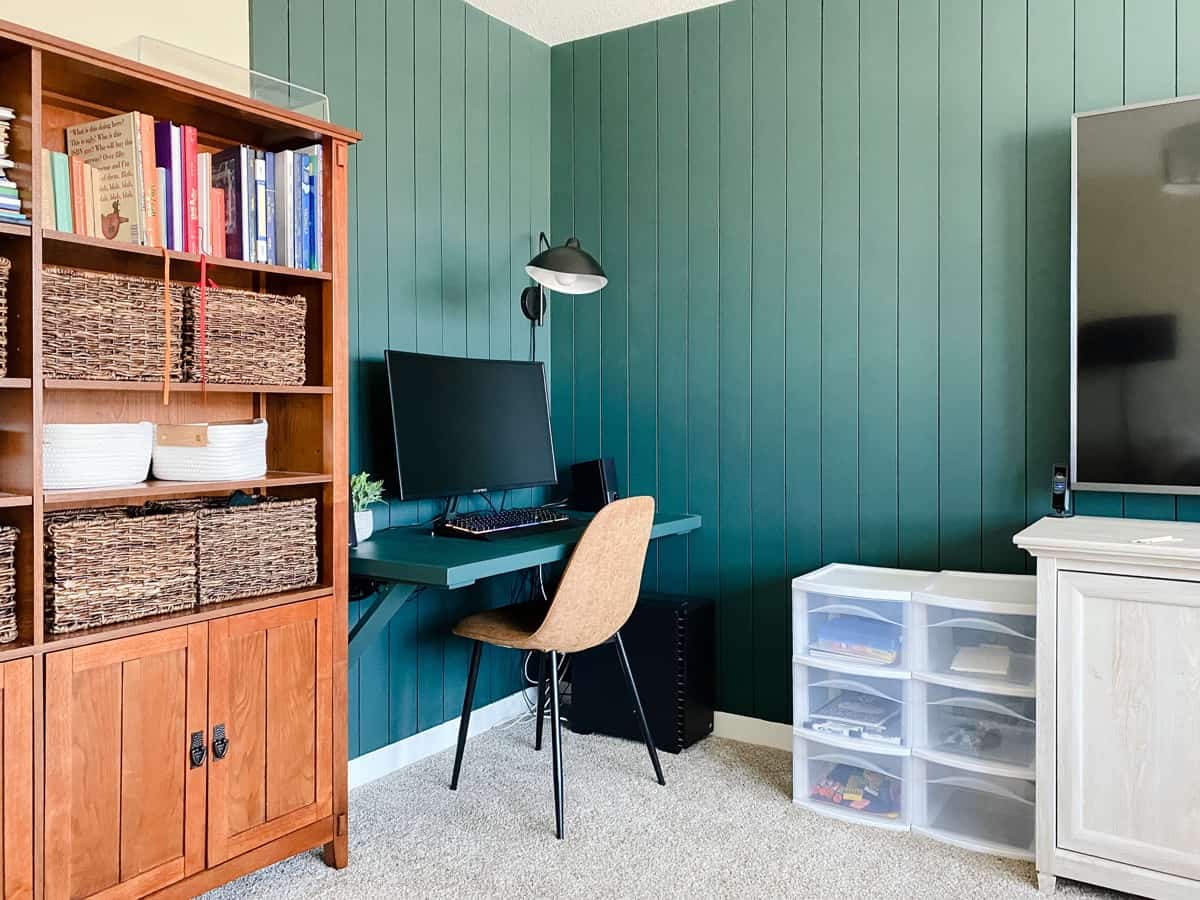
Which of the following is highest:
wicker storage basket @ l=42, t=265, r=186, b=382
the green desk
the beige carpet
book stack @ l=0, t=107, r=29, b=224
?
book stack @ l=0, t=107, r=29, b=224

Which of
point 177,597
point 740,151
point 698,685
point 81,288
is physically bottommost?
point 698,685

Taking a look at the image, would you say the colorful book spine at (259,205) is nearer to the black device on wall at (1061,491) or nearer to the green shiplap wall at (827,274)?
the green shiplap wall at (827,274)

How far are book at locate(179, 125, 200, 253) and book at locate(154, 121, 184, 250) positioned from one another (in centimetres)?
1

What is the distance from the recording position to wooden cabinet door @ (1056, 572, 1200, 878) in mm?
2092

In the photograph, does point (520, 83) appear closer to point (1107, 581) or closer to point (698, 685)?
point (698, 685)

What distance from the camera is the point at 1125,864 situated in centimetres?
216

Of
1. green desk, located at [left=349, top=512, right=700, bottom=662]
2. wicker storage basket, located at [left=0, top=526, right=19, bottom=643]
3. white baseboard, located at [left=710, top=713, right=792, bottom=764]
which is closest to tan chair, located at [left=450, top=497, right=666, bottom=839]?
green desk, located at [left=349, top=512, right=700, bottom=662]

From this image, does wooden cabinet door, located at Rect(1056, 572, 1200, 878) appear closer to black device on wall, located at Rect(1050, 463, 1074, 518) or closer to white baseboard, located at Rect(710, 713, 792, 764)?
black device on wall, located at Rect(1050, 463, 1074, 518)

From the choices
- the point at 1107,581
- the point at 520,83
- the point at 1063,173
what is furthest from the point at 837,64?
the point at 1107,581

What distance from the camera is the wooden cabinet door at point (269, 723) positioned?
2088 mm

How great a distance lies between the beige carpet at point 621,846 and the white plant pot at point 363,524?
0.76m

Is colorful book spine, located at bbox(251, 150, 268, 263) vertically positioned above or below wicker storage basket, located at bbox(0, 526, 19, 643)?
above

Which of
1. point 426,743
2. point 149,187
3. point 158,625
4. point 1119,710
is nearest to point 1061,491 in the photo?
point 1119,710

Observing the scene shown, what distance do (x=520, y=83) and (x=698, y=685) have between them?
2205 mm
